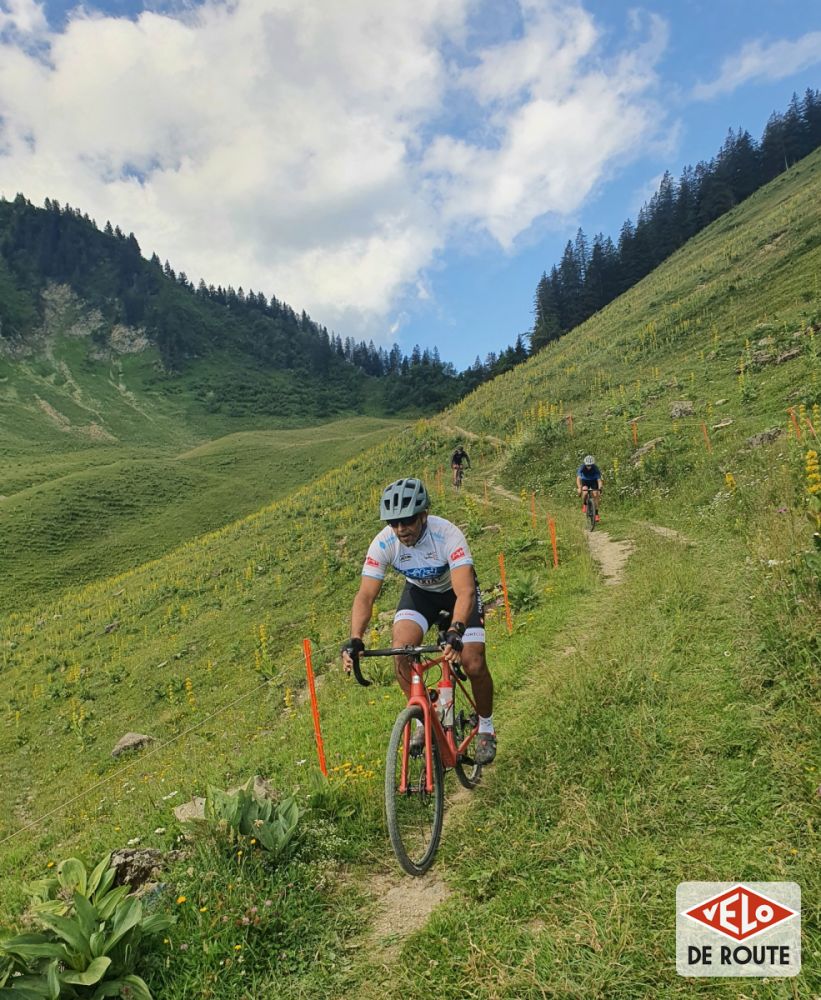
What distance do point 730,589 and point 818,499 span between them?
2994mm

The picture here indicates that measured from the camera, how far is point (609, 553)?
50.7 ft

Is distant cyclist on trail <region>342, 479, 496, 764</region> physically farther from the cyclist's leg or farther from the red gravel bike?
the red gravel bike

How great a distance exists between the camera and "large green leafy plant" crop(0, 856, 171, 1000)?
357 centimetres

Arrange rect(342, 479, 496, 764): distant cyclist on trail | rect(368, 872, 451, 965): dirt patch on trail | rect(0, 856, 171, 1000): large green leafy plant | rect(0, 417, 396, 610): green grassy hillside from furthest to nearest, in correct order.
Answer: rect(0, 417, 396, 610): green grassy hillside → rect(342, 479, 496, 764): distant cyclist on trail → rect(368, 872, 451, 965): dirt patch on trail → rect(0, 856, 171, 1000): large green leafy plant

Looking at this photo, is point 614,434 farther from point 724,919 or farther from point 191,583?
point 724,919

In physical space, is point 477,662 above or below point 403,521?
below

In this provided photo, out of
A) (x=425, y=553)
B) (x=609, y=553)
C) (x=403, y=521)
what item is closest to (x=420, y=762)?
(x=425, y=553)

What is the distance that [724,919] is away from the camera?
11.6 feet

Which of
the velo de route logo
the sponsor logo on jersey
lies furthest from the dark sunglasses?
the velo de route logo

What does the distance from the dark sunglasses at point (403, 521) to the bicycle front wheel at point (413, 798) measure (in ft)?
5.60

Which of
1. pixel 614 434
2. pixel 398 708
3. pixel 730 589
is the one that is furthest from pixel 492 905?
pixel 614 434

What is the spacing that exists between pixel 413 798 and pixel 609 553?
11521mm

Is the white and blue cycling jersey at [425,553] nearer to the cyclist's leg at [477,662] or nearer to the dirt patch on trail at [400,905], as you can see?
the cyclist's leg at [477,662]

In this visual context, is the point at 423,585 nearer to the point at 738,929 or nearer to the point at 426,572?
the point at 426,572
